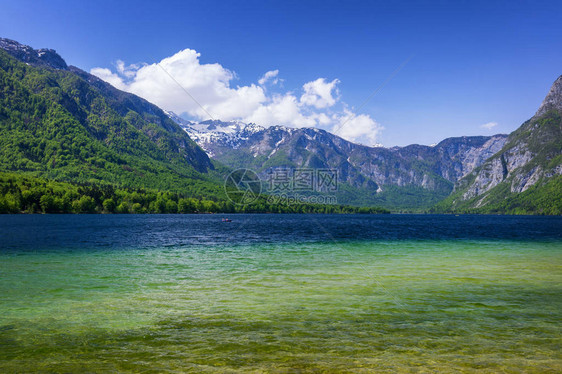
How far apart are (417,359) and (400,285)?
17.4m

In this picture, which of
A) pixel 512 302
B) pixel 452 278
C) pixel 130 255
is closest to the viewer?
pixel 512 302

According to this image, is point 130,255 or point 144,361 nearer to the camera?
point 144,361

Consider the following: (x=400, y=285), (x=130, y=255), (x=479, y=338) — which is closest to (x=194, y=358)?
(x=479, y=338)

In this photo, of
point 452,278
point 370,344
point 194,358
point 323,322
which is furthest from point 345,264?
point 194,358

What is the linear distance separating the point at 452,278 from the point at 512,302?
32.9 feet

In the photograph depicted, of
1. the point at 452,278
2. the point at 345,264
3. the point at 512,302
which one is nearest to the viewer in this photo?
the point at 512,302

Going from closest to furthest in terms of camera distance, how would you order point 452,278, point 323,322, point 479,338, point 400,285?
point 479,338 < point 323,322 < point 400,285 < point 452,278

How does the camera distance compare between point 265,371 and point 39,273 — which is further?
point 39,273

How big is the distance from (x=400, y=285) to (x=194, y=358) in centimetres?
2136

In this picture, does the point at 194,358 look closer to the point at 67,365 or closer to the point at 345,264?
the point at 67,365

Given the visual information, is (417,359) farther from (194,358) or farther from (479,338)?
(194,358)

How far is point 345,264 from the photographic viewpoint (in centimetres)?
4409

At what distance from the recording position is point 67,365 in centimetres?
1301

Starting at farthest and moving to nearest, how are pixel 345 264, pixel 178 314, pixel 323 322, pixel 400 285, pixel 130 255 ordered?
pixel 130 255 < pixel 345 264 < pixel 400 285 < pixel 178 314 < pixel 323 322
